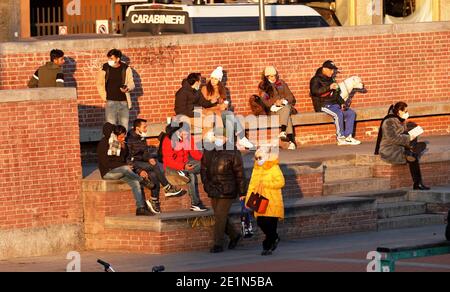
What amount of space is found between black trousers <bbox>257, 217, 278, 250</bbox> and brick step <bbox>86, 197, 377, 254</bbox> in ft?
3.63

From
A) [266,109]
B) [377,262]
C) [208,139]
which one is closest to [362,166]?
[266,109]

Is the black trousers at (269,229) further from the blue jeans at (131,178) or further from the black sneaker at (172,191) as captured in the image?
the blue jeans at (131,178)

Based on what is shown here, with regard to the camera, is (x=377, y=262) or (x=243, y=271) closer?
(x=377, y=262)

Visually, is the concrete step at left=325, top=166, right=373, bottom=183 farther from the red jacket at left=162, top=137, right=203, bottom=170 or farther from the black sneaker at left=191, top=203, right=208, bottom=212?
the red jacket at left=162, top=137, right=203, bottom=170

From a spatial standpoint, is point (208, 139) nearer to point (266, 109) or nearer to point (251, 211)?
point (251, 211)

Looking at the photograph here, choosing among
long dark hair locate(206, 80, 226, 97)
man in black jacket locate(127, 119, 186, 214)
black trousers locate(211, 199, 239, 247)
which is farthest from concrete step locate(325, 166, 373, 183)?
black trousers locate(211, 199, 239, 247)

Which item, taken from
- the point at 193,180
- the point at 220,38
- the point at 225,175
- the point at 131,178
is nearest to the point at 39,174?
the point at 131,178

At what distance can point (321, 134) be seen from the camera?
28641 millimetres

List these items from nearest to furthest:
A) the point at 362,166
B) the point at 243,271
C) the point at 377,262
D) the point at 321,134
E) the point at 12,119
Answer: the point at 377,262 < the point at 243,271 < the point at 12,119 < the point at 362,166 < the point at 321,134

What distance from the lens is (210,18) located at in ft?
101

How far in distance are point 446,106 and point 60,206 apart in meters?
9.50

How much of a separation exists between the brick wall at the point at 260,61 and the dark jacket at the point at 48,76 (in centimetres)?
56

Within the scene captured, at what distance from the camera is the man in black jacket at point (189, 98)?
26031 mm

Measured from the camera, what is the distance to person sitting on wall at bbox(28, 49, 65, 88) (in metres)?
25.0
